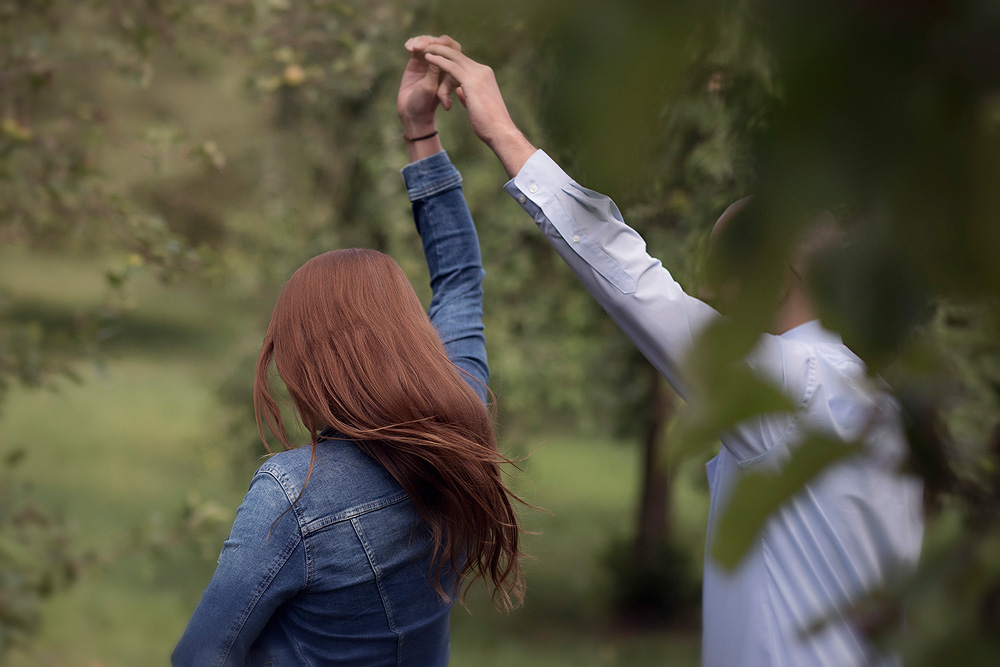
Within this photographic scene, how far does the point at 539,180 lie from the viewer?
1.23 m

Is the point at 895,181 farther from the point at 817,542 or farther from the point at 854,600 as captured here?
the point at 817,542

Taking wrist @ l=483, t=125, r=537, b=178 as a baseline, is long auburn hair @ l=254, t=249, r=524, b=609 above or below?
below

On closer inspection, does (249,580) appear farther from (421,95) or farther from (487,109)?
(421,95)

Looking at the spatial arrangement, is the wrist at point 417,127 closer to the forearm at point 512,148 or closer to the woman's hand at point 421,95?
the woman's hand at point 421,95

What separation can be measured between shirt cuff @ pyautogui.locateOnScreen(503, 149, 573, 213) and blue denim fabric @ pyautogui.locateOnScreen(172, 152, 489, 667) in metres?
0.60

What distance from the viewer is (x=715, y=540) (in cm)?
36

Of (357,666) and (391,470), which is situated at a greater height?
(391,470)

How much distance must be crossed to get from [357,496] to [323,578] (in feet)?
0.48

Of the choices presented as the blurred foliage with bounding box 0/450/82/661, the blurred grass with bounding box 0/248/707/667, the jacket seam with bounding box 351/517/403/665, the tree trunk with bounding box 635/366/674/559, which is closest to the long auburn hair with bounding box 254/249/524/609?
the jacket seam with bounding box 351/517/403/665

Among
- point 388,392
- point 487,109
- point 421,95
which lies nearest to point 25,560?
point 388,392

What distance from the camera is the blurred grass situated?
212 inches

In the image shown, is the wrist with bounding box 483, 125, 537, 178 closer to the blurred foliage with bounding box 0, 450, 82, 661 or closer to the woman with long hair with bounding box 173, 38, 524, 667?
the woman with long hair with bounding box 173, 38, 524, 667

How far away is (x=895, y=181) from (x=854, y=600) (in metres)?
0.19

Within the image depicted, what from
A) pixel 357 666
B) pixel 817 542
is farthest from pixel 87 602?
pixel 817 542
